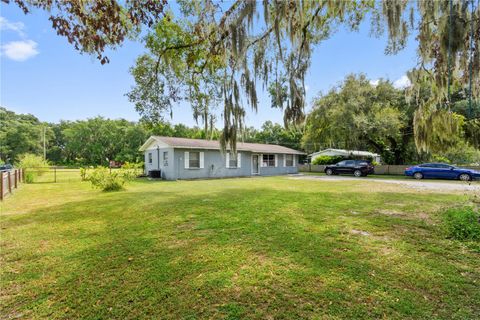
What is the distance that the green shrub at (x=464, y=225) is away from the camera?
12.0 ft

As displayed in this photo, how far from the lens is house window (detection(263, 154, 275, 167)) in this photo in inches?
793

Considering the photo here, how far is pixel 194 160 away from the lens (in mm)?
15672

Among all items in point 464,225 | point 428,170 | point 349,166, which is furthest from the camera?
point 349,166

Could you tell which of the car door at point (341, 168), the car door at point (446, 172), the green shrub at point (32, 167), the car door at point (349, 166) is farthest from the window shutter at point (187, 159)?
the car door at point (446, 172)

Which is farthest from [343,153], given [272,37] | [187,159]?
[272,37]

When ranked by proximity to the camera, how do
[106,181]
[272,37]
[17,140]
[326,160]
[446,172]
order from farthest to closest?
[17,140], [326,160], [446,172], [106,181], [272,37]

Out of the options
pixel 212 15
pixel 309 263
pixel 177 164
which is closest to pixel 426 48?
pixel 212 15

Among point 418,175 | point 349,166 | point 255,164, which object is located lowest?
point 418,175

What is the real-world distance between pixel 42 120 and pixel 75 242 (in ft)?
212

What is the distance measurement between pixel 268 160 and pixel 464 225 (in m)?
16.6

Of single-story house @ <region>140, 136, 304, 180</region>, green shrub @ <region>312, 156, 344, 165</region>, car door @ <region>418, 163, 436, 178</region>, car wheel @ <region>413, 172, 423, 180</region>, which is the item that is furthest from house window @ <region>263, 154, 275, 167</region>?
car door @ <region>418, 163, 436, 178</region>

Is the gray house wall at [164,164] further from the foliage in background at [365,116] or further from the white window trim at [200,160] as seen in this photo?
the foliage in background at [365,116]

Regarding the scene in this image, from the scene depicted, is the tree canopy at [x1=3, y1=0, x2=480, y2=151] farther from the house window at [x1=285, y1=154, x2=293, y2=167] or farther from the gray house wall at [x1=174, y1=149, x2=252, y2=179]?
the house window at [x1=285, y1=154, x2=293, y2=167]

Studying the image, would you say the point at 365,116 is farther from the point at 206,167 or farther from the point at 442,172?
the point at 206,167
